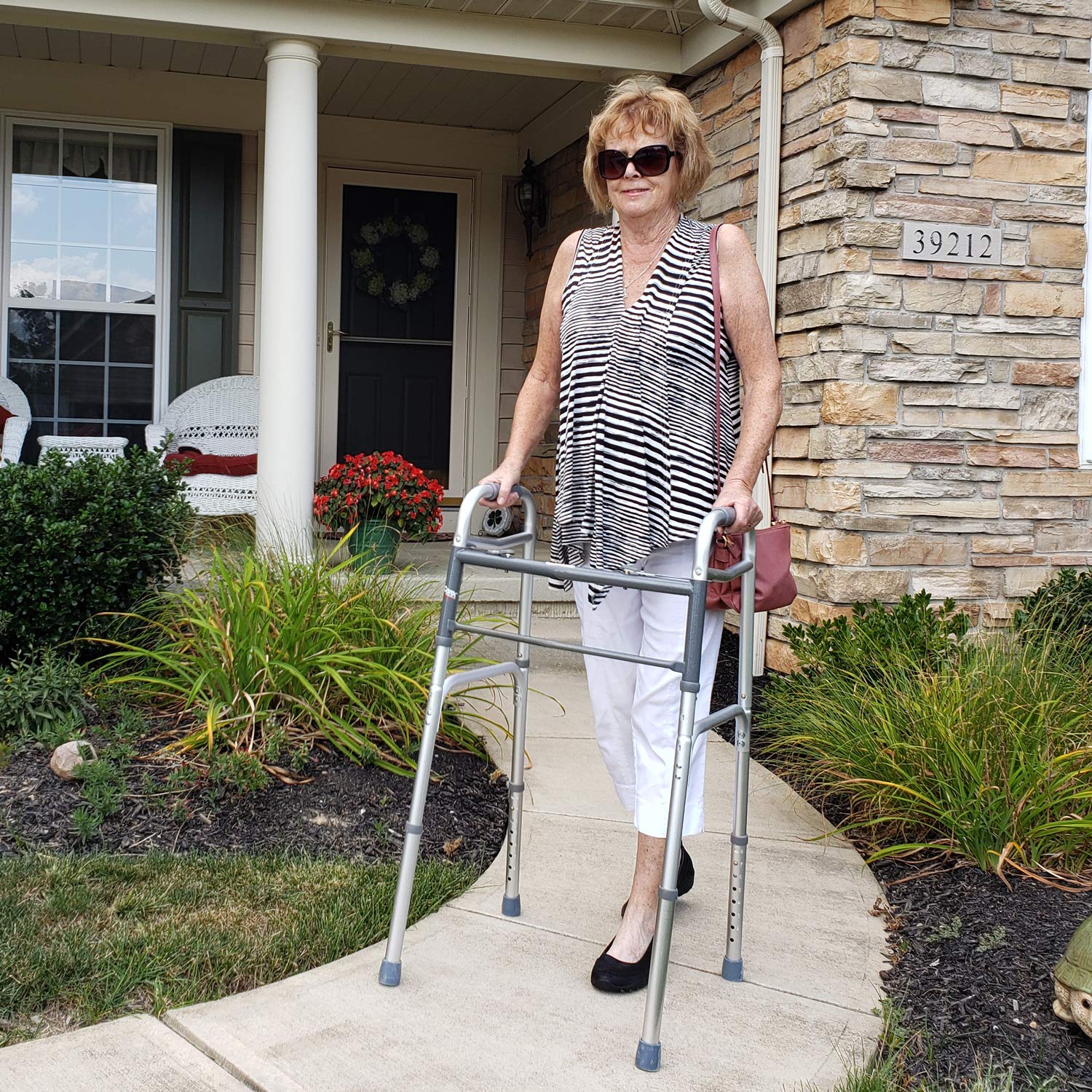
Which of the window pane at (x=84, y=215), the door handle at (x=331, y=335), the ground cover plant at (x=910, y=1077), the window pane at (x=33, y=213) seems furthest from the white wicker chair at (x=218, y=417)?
the ground cover plant at (x=910, y=1077)

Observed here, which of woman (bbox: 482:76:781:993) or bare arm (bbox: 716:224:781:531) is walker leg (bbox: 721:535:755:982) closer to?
woman (bbox: 482:76:781:993)

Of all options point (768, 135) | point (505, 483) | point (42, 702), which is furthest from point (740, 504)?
point (768, 135)

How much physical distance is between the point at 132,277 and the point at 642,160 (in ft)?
18.3

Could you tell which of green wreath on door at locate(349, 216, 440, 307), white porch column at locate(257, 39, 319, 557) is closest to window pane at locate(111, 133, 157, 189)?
green wreath on door at locate(349, 216, 440, 307)

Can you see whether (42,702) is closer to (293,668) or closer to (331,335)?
(293,668)

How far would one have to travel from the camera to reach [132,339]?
7.15 metres

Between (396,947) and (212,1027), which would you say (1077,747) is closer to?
(396,947)

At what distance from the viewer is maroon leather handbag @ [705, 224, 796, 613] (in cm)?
229

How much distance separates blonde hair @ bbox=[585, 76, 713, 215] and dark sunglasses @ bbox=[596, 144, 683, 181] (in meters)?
0.03

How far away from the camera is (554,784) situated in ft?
11.8

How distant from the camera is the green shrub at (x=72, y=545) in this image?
4.00m

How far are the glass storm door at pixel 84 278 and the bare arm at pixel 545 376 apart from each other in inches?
204

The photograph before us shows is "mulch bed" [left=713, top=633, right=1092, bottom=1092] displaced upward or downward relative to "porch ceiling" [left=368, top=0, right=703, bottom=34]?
downward

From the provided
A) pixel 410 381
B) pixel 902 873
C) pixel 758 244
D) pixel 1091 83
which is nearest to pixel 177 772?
pixel 902 873
